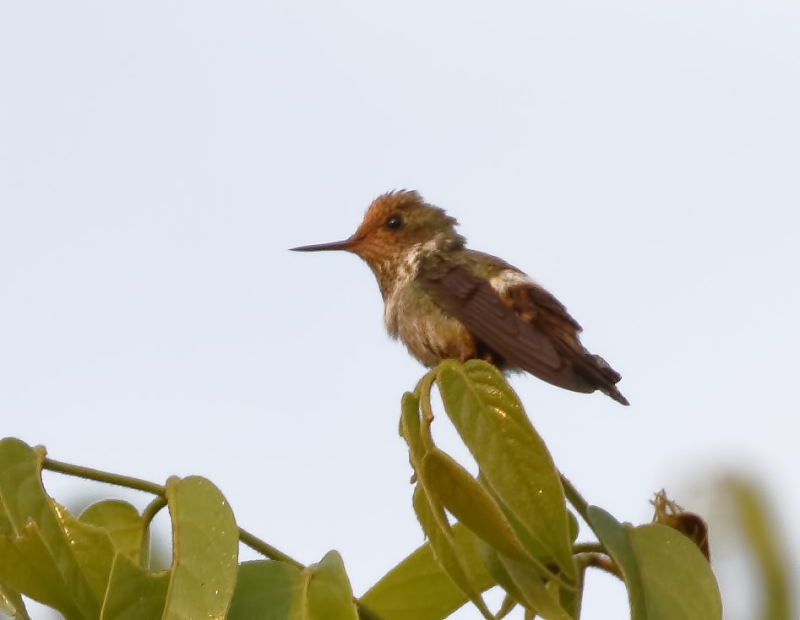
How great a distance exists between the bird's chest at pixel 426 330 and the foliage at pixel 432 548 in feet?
6.53

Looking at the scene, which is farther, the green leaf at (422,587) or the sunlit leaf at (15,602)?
the green leaf at (422,587)

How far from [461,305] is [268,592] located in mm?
2241

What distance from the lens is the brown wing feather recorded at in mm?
3660

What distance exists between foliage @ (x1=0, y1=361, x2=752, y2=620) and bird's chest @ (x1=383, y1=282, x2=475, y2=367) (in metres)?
1.99

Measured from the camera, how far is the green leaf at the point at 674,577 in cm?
187

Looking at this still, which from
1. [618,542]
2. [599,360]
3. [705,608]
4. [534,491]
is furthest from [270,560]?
[599,360]

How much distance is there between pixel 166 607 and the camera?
179 centimetres

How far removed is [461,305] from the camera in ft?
13.5

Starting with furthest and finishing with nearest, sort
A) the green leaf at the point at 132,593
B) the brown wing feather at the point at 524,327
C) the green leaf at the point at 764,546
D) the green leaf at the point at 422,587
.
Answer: the brown wing feather at the point at 524,327
the green leaf at the point at 422,587
the green leaf at the point at 132,593
the green leaf at the point at 764,546

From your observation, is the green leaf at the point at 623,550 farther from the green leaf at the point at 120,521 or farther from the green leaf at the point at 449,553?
the green leaf at the point at 120,521

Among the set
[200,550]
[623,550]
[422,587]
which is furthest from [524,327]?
[200,550]

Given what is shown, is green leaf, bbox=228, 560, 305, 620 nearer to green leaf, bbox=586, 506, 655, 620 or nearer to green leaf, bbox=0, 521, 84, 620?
green leaf, bbox=0, 521, 84, 620

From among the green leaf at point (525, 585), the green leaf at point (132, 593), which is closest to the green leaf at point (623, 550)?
the green leaf at point (525, 585)

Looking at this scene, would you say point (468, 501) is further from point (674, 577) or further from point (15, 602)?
point (15, 602)
